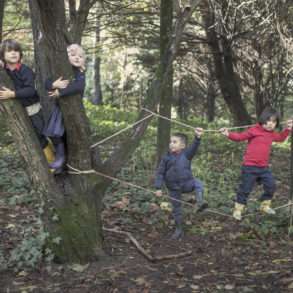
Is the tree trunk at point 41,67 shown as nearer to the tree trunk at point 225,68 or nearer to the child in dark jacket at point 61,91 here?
the child in dark jacket at point 61,91

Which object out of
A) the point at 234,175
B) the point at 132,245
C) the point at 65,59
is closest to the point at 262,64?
the point at 234,175

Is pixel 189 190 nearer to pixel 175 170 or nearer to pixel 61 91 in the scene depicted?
pixel 175 170

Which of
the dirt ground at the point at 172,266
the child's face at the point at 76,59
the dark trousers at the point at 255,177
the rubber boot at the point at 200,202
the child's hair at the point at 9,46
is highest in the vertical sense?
the child's hair at the point at 9,46

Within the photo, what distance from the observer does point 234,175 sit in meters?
9.45

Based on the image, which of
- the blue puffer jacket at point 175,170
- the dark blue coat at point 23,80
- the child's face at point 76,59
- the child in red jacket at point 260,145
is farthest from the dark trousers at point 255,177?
the dark blue coat at point 23,80

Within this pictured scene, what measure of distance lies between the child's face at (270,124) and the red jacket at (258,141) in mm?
43

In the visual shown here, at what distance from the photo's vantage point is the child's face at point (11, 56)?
4.45 m

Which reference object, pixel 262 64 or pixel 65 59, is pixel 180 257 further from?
pixel 262 64

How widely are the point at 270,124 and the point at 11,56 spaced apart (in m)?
3.01

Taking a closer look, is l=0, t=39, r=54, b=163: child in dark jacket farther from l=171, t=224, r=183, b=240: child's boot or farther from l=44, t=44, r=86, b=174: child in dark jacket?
l=171, t=224, r=183, b=240: child's boot

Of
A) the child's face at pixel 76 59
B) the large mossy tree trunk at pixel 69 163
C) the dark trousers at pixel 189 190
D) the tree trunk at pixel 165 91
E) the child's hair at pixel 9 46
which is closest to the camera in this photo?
the large mossy tree trunk at pixel 69 163

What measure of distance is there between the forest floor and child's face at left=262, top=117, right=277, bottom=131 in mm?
1190

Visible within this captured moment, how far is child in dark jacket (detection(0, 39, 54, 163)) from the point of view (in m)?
4.33

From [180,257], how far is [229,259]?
58 centimetres
